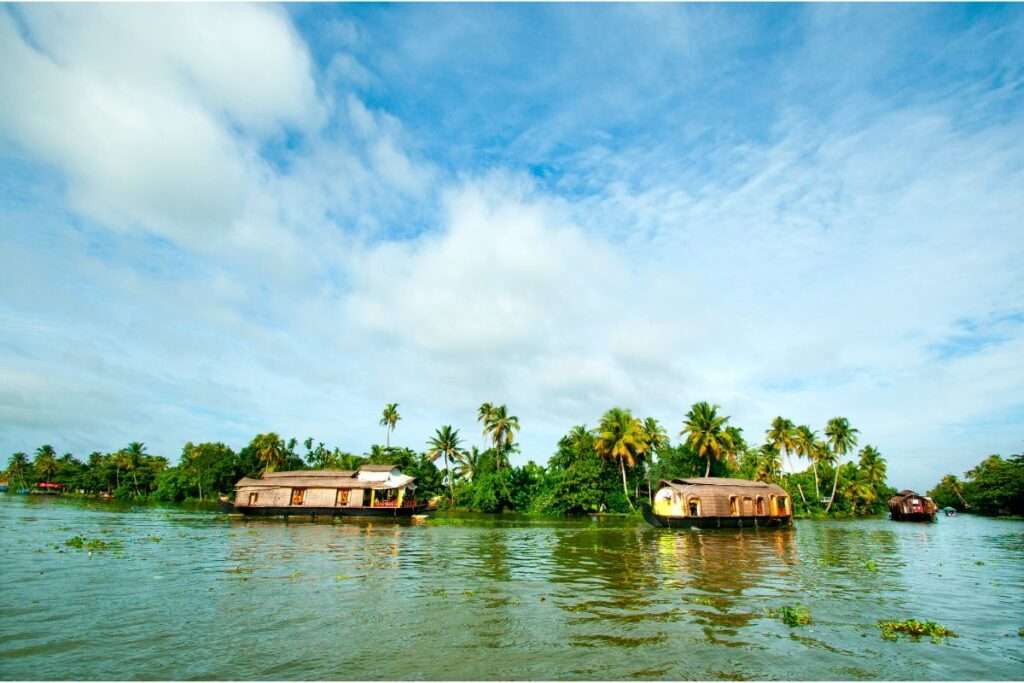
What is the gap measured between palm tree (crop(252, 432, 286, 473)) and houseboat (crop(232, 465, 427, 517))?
35.4 metres

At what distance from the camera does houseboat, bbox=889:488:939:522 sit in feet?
198

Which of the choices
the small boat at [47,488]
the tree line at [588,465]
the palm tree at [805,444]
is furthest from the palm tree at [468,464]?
the small boat at [47,488]

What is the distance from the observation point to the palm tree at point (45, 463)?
113 m

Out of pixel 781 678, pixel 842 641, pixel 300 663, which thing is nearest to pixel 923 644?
pixel 842 641

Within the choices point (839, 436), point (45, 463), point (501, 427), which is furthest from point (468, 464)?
point (45, 463)

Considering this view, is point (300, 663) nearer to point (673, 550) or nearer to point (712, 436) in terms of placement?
point (673, 550)

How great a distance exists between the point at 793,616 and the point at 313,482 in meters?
42.0

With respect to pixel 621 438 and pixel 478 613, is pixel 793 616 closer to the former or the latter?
pixel 478 613

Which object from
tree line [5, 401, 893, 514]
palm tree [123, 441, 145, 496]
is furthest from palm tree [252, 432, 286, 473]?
palm tree [123, 441, 145, 496]

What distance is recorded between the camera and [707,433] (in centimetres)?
5794

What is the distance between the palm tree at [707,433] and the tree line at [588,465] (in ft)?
0.36

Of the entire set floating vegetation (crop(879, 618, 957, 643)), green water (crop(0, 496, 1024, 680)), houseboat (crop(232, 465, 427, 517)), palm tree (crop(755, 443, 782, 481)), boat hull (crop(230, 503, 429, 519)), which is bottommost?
green water (crop(0, 496, 1024, 680))

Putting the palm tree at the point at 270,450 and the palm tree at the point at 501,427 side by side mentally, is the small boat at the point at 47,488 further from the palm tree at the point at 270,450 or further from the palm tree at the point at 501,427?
the palm tree at the point at 501,427

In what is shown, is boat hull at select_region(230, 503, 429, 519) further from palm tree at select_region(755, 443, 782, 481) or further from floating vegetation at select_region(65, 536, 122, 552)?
palm tree at select_region(755, 443, 782, 481)
